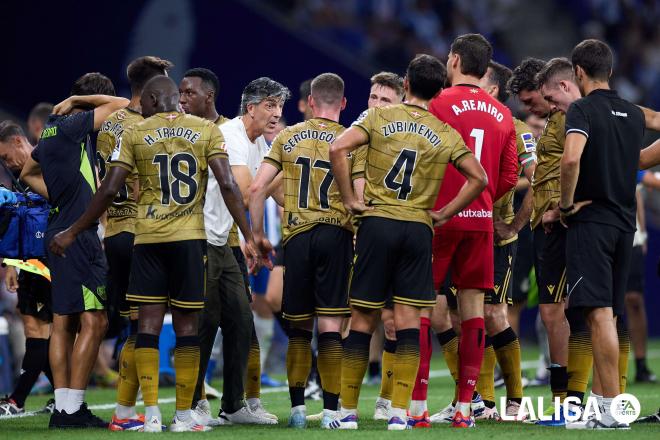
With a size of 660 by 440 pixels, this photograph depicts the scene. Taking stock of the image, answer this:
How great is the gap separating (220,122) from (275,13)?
7.83 meters

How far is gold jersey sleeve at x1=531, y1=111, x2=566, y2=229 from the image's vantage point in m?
7.72

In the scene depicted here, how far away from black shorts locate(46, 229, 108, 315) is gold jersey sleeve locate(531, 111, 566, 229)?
3050mm

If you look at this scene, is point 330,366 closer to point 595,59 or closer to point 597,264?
point 597,264

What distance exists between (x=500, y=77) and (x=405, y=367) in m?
2.81

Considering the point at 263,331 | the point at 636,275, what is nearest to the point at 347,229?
the point at 263,331

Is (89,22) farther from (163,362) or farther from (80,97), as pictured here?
(80,97)

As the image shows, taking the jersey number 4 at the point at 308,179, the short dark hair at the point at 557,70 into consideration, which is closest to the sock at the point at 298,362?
the jersey number 4 at the point at 308,179

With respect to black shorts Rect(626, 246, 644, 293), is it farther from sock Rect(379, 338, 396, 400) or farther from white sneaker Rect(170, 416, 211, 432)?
white sneaker Rect(170, 416, 211, 432)

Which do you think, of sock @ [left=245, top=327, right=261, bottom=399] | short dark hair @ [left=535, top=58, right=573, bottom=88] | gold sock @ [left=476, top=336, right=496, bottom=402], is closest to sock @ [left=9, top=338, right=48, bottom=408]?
sock @ [left=245, top=327, right=261, bottom=399]

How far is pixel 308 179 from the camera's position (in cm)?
748

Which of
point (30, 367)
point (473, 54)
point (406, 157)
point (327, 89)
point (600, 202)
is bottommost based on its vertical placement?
point (30, 367)

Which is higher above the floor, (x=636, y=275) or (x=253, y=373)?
(x=636, y=275)

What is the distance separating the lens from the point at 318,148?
747 centimetres

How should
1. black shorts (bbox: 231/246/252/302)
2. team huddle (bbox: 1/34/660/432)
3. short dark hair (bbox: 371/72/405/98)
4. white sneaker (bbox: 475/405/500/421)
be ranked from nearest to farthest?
team huddle (bbox: 1/34/660/432)
white sneaker (bbox: 475/405/500/421)
black shorts (bbox: 231/246/252/302)
short dark hair (bbox: 371/72/405/98)
